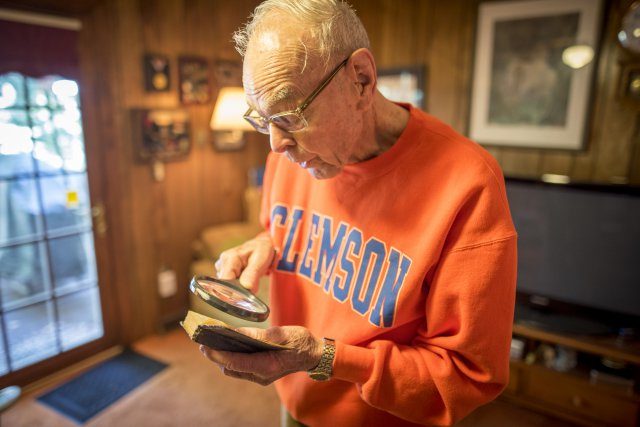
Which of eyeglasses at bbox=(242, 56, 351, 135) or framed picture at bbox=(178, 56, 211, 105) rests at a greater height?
framed picture at bbox=(178, 56, 211, 105)

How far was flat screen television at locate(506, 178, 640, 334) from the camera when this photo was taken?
2049mm

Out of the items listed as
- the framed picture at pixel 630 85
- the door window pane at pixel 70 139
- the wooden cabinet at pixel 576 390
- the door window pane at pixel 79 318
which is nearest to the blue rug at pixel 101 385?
the door window pane at pixel 79 318

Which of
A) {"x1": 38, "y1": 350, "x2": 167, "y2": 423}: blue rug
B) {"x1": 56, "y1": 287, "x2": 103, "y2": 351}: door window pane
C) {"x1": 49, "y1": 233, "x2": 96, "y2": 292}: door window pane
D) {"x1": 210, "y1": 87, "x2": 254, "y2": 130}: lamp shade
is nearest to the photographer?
{"x1": 38, "y1": 350, "x2": 167, "y2": 423}: blue rug

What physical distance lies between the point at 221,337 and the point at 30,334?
245 cm

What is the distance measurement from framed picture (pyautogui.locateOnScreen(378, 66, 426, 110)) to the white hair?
225 centimetres

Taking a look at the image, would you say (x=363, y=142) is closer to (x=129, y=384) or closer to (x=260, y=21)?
(x=260, y=21)

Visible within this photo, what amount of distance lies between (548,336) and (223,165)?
8.17 feet

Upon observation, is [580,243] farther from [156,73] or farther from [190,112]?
[156,73]

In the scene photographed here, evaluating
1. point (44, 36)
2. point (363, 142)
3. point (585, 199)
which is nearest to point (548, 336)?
point (585, 199)

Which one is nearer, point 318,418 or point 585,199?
point 318,418

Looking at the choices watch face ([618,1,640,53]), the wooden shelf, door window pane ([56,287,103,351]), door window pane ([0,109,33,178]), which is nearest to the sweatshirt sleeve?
the wooden shelf

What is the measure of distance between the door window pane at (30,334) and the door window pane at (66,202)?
49cm

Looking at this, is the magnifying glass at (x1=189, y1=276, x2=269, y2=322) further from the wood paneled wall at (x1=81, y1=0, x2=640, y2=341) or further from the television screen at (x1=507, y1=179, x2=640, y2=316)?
the wood paneled wall at (x1=81, y1=0, x2=640, y2=341)

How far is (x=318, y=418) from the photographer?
892 mm
